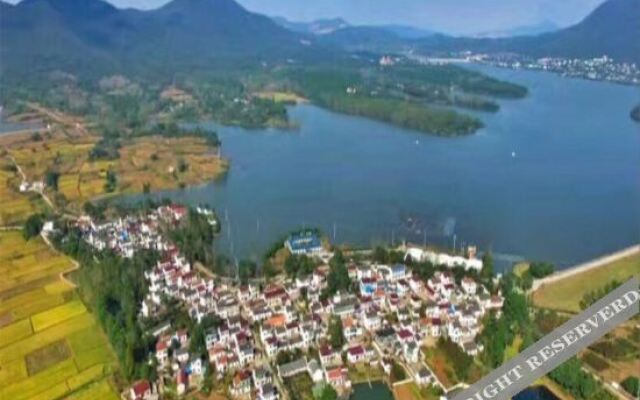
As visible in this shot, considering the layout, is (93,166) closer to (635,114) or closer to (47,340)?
(47,340)

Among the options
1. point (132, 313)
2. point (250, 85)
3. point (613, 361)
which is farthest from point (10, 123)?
point (613, 361)

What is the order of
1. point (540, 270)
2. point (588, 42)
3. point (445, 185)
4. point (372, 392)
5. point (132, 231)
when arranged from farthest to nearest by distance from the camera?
point (588, 42) < point (445, 185) < point (132, 231) < point (540, 270) < point (372, 392)

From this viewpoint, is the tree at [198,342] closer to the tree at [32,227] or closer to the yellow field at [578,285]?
the yellow field at [578,285]

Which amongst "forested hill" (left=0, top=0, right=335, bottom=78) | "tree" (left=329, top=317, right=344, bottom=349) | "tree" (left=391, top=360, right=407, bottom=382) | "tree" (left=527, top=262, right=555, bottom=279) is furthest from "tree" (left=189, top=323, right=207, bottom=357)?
"forested hill" (left=0, top=0, right=335, bottom=78)

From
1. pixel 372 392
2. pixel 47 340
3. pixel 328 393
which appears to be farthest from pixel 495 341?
pixel 47 340

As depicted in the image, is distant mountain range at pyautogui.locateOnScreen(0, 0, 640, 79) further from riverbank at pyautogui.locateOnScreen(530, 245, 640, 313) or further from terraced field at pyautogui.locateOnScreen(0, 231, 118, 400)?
riverbank at pyautogui.locateOnScreen(530, 245, 640, 313)
